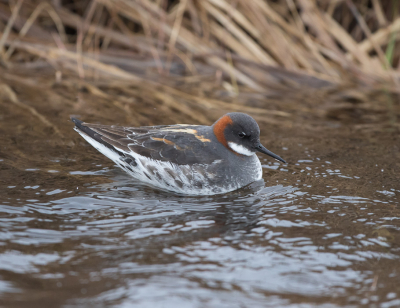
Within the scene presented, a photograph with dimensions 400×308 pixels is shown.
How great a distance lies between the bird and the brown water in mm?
176

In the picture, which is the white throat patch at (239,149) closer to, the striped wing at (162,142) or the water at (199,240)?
the striped wing at (162,142)

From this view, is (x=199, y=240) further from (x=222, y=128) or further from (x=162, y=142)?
(x=222, y=128)

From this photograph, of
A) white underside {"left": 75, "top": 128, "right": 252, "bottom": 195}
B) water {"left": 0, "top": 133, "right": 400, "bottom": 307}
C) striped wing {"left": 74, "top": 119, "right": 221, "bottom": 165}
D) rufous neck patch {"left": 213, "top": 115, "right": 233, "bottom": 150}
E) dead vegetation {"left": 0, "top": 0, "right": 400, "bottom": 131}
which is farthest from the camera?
dead vegetation {"left": 0, "top": 0, "right": 400, "bottom": 131}

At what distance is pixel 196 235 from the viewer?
471cm

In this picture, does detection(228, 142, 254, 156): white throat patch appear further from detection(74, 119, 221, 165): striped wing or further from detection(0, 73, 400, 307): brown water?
detection(0, 73, 400, 307): brown water

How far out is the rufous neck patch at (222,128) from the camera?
6141 mm

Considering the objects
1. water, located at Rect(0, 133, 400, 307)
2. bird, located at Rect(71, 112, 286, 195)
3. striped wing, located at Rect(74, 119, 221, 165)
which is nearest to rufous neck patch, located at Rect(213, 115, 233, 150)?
bird, located at Rect(71, 112, 286, 195)

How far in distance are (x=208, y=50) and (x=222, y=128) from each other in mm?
4551

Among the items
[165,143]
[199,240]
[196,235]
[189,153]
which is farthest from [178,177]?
[199,240]

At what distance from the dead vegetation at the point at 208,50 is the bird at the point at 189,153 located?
137 inches

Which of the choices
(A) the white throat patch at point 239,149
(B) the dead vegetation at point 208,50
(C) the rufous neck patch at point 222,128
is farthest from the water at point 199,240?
(B) the dead vegetation at point 208,50

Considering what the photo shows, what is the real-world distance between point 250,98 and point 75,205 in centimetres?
513

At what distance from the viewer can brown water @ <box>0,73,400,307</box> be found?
12.4ft

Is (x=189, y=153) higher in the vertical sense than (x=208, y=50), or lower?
lower
